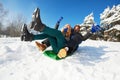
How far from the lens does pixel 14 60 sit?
18.4 feet

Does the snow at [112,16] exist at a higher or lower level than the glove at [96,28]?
higher

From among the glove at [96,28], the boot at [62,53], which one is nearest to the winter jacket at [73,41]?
the boot at [62,53]

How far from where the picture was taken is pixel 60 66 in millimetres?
4801

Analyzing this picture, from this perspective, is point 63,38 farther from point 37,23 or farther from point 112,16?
point 112,16

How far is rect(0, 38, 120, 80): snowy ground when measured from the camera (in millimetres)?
4223

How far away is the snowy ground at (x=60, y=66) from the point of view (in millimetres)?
4223

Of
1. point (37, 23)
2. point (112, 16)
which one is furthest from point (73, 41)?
point (112, 16)

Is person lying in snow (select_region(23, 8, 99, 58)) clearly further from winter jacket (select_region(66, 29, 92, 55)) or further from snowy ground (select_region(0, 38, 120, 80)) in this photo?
snowy ground (select_region(0, 38, 120, 80))

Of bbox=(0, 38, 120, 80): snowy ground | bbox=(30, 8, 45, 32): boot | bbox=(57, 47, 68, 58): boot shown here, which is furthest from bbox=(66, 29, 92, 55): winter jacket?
bbox=(30, 8, 45, 32): boot

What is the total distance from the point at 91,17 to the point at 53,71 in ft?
99.8

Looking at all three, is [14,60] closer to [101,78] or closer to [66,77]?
[66,77]

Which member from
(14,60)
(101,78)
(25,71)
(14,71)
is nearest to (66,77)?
(101,78)

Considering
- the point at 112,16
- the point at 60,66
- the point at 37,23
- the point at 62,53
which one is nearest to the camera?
the point at 37,23

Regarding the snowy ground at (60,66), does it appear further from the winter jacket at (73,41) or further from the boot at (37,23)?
the boot at (37,23)
